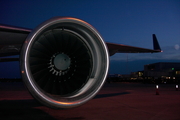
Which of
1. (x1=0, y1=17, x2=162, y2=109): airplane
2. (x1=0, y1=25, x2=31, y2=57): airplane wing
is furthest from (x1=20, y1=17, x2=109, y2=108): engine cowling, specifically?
(x1=0, y1=25, x2=31, y2=57): airplane wing

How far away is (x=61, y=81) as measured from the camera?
545 centimetres

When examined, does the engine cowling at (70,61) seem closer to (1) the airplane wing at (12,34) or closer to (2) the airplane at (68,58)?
(2) the airplane at (68,58)

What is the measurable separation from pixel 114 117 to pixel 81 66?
1.62 m

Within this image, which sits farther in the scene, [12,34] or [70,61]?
[70,61]

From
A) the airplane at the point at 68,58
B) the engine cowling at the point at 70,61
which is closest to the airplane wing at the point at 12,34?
the airplane at the point at 68,58

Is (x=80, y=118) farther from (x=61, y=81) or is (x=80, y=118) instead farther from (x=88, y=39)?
(x=88, y=39)

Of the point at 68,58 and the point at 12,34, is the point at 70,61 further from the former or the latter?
the point at 12,34

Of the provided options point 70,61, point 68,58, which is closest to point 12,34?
point 68,58

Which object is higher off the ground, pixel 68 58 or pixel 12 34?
pixel 12 34

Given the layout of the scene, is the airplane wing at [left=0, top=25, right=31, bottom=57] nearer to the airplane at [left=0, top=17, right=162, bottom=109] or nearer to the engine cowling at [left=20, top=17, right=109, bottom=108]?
the airplane at [left=0, top=17, right=162, bottom=109]

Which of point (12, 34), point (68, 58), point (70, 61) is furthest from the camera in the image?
point (70, 61)

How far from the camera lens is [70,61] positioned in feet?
18.1

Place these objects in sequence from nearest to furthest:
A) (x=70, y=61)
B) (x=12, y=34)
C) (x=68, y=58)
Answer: (x=12, y=34)
(x=68, y=58)
(x=70, y=61)

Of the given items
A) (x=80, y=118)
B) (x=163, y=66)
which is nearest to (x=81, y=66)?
(x=80, y=118)
